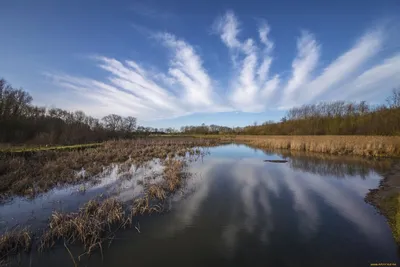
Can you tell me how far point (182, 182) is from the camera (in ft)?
31.9

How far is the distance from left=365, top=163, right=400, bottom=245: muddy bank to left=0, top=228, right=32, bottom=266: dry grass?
799 centimetres

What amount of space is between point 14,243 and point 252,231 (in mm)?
5328

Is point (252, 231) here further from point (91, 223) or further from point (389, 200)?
point (389, 200)

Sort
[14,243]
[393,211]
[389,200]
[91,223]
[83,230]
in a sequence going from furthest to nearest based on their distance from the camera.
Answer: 1. [389,200]
2. [393,211]
3. [91,223]
4. [83,230]
5. [14,243]

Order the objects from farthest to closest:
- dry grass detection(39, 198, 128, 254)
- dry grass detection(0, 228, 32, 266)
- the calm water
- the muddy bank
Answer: the muddy bank, dry grass detection(39, 198, 128, 254), dry grass detection(0, 228, 32, 266), the calm water

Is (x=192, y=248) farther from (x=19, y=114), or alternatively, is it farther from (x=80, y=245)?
(x=19, y=114)

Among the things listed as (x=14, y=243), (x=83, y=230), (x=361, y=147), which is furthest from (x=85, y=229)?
(x=361, y=147)

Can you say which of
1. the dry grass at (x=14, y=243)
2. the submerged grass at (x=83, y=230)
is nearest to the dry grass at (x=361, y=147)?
the submerged grass at (x=83, y=230)

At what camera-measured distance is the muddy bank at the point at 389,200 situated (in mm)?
5073

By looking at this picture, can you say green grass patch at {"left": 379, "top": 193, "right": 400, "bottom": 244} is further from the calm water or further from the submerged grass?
the submerged grass

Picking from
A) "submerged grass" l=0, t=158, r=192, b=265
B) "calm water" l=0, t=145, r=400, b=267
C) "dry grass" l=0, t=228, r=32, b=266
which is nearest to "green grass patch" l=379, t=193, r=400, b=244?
"calm water" l=0, t=145, r=400, b=267

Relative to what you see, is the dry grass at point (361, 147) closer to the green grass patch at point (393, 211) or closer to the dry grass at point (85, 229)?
the green grass patch at point (393, 211)

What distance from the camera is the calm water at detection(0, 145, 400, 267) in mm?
3941

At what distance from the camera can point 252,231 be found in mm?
5059
